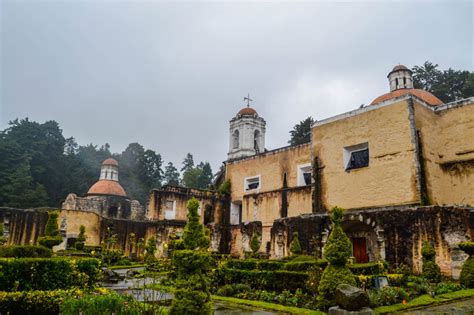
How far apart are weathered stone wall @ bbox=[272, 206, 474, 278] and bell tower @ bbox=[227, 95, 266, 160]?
20.1 m

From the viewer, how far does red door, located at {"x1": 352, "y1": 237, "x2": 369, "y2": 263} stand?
17.2m

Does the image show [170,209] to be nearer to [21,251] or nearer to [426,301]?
[21,251]

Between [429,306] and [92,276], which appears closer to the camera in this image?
[429,306]

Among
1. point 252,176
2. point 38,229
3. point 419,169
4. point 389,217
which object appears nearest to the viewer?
point 389,217

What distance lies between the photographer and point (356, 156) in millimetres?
20906

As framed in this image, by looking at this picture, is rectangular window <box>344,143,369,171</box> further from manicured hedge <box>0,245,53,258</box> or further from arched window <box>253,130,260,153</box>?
arched window <box>253,130,260,153</box>

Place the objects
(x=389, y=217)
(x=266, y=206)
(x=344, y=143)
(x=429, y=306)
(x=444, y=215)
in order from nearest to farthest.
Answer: (x=429, y=306) < (x=444, y=215) < (x=389, y=217) < (x=344, y=143) < (x=266, y=206)

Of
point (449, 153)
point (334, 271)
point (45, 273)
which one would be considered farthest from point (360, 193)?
point (45, 273)

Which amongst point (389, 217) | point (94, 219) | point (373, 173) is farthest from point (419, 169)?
point (94, 219)

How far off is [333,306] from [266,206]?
19197 mm

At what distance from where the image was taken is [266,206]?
90.5ft

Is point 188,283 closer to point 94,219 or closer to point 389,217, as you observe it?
point 389,217

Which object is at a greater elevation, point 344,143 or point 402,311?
point 344,143

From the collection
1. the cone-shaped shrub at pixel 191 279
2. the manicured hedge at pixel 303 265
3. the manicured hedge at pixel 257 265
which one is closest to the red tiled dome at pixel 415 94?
the manicured hedge at pixel 303 265
